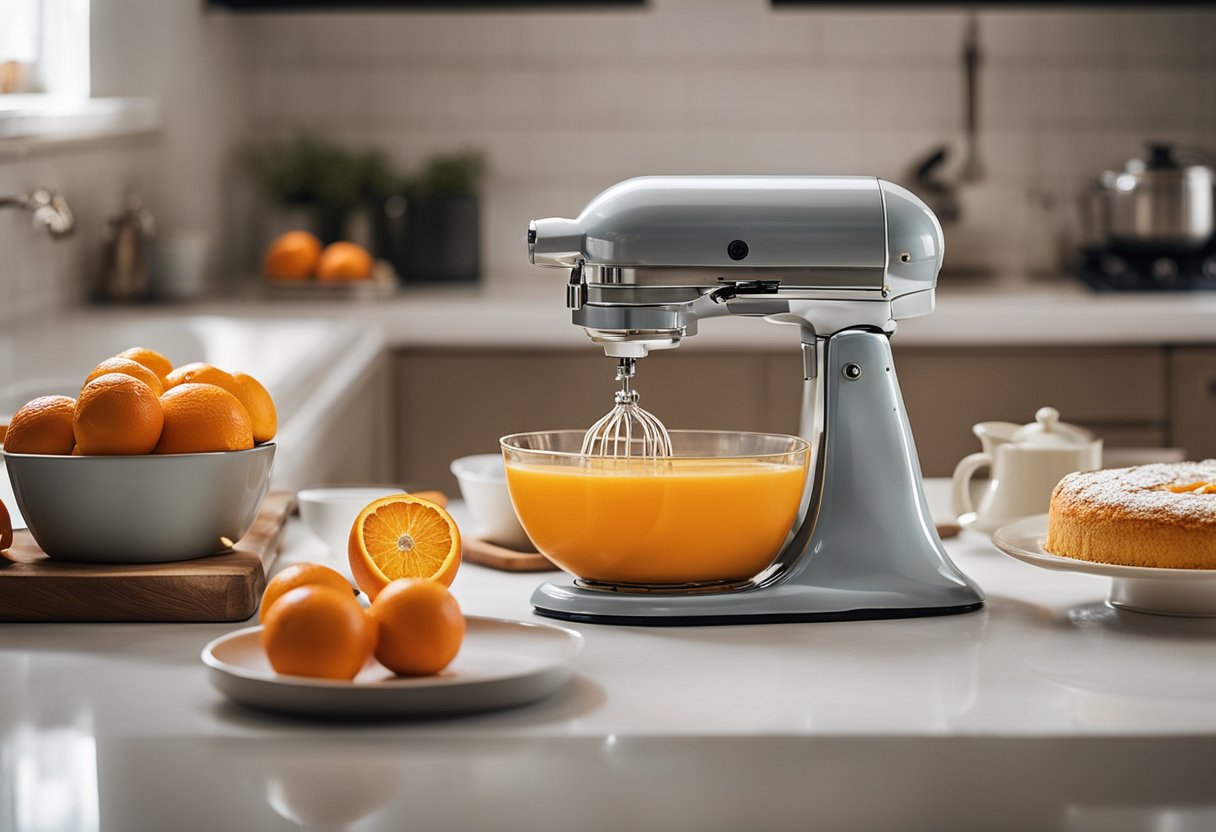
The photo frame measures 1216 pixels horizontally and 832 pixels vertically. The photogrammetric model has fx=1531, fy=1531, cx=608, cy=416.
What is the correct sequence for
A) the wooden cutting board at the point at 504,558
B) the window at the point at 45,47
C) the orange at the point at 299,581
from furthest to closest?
1. the window at the point at 45,47
2. the wooden cutting board at the point at 504,558
3. the orange at the point at 299,581

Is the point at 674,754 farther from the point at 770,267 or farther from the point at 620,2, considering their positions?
the point at 620,2

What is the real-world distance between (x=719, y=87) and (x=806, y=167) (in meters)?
0.28

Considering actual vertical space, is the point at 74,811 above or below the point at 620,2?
below

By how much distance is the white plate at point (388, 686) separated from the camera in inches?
32.5

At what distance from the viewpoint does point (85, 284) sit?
2.93 meters

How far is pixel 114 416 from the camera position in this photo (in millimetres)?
1056

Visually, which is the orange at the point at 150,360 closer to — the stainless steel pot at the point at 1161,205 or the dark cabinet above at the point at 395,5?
the dark cabinet above at the point at 395,5

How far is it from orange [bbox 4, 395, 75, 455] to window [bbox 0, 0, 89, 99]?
5.02 ft

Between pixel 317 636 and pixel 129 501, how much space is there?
30 cm

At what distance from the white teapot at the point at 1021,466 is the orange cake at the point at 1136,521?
0.69ft

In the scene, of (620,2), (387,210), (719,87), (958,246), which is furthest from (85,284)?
(958,246)

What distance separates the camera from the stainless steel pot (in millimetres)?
3072

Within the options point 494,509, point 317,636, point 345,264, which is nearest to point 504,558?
point 494,509

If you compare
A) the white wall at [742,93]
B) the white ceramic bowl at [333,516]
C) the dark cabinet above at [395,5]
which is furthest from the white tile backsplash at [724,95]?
the white ceramic bowl at [333,516]
